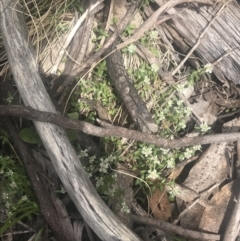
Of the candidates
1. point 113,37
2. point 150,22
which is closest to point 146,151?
point 113,37

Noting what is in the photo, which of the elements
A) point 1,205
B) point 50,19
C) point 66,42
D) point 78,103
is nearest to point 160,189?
point 78,103

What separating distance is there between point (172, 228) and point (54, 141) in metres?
1.09

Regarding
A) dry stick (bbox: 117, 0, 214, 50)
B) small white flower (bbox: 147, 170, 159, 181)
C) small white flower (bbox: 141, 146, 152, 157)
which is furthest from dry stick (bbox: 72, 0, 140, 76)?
A: small white flower (bbox: 147, 170, 159, 181)

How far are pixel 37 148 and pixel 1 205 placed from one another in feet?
1.65

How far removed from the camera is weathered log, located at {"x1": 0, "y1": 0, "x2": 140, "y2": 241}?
9.36 feet

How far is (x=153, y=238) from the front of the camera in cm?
314

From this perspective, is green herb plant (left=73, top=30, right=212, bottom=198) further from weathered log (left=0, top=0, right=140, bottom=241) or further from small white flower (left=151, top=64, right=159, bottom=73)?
weathered log (left=0, top=0, right=140, bottom=241)

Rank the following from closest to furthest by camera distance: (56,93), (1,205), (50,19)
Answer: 1. (1,205)
2. (56,93)
3. (50,19)

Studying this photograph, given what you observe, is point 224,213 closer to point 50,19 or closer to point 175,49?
point 175,49

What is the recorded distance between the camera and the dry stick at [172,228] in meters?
3.12

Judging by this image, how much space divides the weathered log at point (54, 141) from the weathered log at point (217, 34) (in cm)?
125

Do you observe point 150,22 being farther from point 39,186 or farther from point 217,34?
point 39,186

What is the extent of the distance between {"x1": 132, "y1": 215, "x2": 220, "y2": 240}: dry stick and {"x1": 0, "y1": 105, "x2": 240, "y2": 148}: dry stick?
57 centimetres

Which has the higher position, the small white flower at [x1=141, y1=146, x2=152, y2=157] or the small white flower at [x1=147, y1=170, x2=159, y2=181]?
the small white flower at [x1=141, y1=146, x2=152, y2=157]
